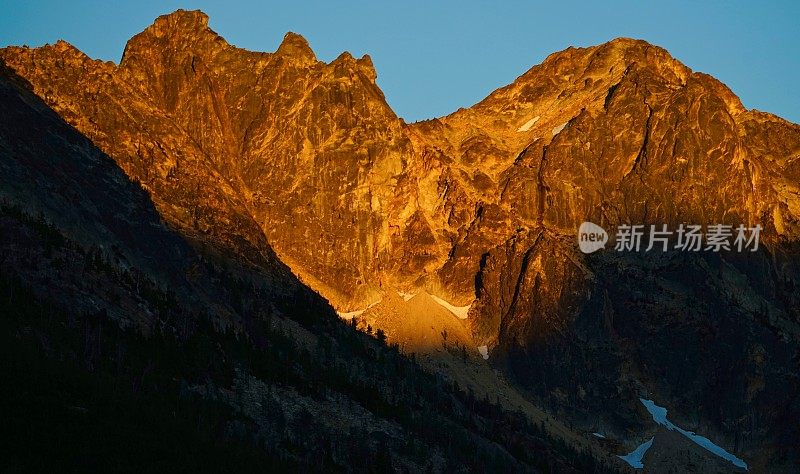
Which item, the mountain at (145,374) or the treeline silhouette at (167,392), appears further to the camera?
the mountain at (145,374)

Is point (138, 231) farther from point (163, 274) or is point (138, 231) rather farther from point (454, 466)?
point (454, 466)

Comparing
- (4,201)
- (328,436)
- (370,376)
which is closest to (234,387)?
A: (328,436)

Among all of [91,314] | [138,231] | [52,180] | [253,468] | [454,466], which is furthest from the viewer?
[138,231]

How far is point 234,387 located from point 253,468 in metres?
33.5

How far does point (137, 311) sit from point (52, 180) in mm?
37430

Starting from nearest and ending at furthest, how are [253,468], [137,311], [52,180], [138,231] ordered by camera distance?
1. [253,468]
2. [137,311]
3. [52,180]
4. [138,231]

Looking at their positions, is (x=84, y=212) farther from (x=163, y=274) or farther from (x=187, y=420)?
(x=187, y=420)

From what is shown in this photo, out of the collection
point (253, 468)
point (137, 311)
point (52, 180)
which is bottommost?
point (253, 468)

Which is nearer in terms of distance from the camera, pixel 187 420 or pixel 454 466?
pixel 187 420

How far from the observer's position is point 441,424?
186250mm

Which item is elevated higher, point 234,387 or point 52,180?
point 52,180

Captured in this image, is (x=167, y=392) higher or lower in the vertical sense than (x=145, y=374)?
lower

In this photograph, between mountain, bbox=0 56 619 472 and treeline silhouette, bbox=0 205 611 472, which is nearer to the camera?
treeline silhouette, bbox=0 205 611 472

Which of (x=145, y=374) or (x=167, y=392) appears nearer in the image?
(x=145, y=374)
